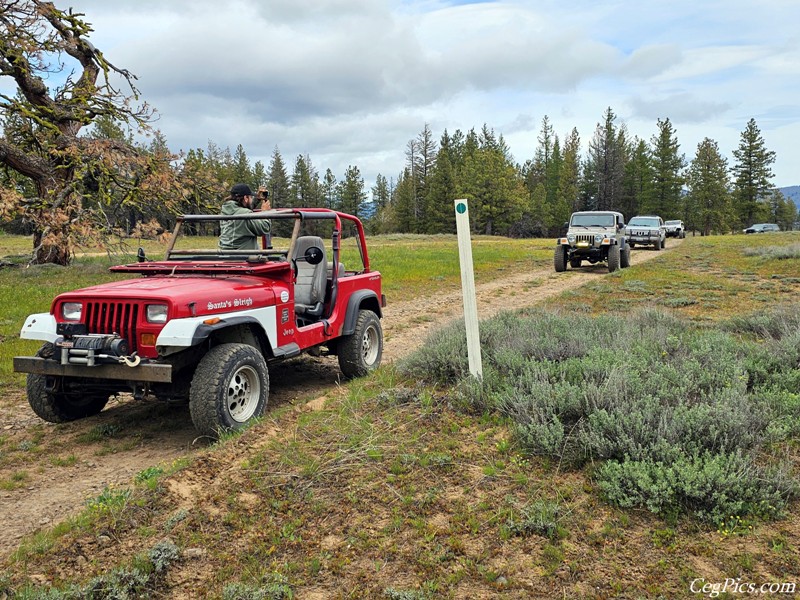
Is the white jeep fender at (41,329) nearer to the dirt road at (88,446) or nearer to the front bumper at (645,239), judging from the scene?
the dirt road at (88,446)

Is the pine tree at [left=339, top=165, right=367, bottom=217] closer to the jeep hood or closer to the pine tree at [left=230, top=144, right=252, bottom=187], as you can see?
the pine tree at [left=230, top=144, right=252, bottom=187]

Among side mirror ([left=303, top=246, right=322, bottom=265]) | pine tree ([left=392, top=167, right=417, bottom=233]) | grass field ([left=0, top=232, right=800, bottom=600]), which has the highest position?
pine tree ([left=392, top=167, right=417, bottom=233])

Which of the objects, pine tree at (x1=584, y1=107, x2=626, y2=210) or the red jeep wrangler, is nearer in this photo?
the red jeep wrangler

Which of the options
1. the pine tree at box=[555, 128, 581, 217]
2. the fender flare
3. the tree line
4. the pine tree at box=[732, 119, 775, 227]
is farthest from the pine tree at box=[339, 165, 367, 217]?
the fender flare

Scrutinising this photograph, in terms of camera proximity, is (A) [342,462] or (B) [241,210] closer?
(A) [342,462]

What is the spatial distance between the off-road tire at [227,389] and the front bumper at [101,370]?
0.29 m

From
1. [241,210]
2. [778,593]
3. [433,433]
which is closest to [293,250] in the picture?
[241,210]

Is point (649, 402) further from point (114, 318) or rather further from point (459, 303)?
point (459, 303)

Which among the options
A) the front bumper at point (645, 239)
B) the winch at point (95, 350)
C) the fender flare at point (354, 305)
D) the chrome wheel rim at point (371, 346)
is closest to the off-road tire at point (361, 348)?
the chrome wheel rim at point (371, 346)

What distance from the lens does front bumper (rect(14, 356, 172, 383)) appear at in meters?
4.10

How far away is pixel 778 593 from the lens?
2412 mm

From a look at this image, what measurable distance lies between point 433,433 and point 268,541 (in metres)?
1.43

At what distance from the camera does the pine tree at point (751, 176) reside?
66.2 m

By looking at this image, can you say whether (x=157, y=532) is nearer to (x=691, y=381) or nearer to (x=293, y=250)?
(x=293, y=250)
